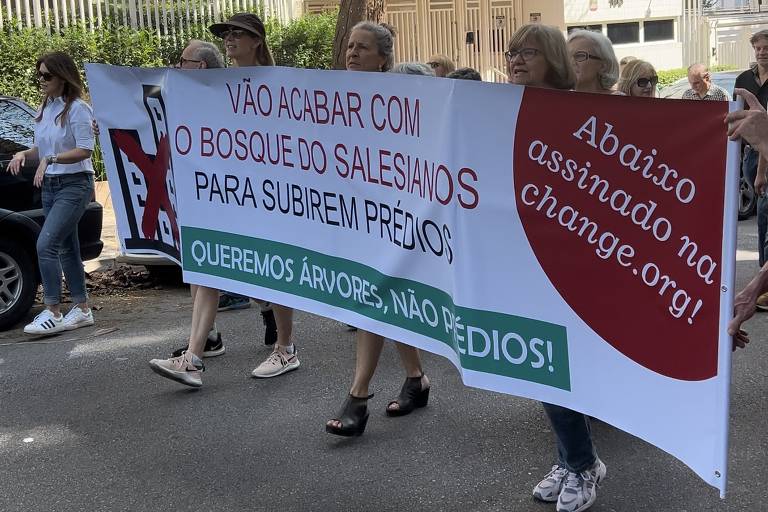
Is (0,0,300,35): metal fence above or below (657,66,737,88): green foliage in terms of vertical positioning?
above

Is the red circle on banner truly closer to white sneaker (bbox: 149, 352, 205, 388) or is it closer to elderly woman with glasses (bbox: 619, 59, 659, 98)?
white sneaker (bbox: 149, 352, 205, 388)

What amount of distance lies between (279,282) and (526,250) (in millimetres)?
1600

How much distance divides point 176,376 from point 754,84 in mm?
5951

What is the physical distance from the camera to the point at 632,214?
126 inches

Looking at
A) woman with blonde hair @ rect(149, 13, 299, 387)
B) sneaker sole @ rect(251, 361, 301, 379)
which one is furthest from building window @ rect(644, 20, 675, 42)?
sneaker sole @ rect(251, 361, 301, 379)

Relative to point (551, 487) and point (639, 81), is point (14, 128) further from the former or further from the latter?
point (551, 487)

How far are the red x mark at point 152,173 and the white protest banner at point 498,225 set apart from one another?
0.37 m

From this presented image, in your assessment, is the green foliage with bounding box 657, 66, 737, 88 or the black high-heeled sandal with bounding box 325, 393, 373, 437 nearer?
the black high-heeled sandal with bounding box 325, 393, 373, 437

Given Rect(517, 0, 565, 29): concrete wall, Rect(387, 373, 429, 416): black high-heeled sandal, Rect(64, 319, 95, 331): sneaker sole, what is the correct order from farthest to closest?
Rect(517, 0, 565, 29): concrete wall, Rect(64, 319, 95, 331): sneaker sole, Rect(387, 373, 429, 416): black high-heeled sandal

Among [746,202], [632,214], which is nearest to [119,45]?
[746,202]

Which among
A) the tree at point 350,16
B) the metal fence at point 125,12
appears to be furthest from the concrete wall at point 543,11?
the tree at point 350,16

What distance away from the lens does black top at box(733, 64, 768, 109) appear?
8789mm

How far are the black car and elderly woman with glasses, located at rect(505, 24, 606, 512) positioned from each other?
15.2 ft

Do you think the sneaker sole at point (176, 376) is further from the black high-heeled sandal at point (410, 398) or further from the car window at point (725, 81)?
the car window at point (725, 81)
